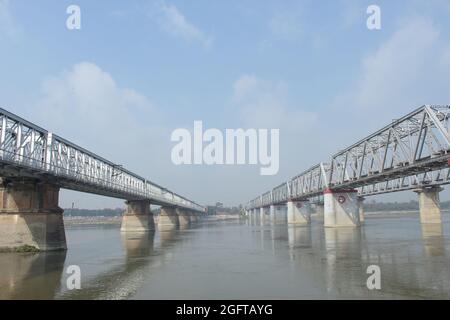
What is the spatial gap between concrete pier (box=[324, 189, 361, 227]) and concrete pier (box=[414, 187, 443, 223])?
24793 mm

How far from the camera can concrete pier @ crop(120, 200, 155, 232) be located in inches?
4387

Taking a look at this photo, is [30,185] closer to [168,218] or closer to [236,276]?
[236,276]

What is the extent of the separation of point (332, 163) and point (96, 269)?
3330 inches

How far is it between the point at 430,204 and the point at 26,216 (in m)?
104

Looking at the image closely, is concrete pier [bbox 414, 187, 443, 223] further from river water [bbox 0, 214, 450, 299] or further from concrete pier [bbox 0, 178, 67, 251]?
concrete pier [bbox 0, 178, 67, 251]

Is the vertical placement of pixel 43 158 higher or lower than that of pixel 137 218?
higher

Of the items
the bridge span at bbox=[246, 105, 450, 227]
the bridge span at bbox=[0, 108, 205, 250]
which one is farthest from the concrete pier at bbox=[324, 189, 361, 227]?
the bridge span at bbox=[0, 108, 205, 250]

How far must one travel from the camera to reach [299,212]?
158 m

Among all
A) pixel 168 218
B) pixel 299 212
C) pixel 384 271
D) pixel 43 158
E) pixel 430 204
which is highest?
pixel 43 158

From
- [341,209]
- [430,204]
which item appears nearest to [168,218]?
[341,209]

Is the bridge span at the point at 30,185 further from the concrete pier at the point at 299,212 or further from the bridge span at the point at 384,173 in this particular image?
the concrete pier at the point at 299,212

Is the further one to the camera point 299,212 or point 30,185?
point 299,212

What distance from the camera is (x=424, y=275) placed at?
29000 mm

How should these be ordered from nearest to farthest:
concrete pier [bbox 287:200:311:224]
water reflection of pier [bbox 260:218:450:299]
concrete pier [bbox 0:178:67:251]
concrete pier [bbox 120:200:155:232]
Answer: water reflection of pier [bbox 260:218:450:299] < concrete pier [bbox 0:178:67:251] < concrete pier [bbox 120:200:155:232] < concrete pier [bbox 287:200:311:224]
